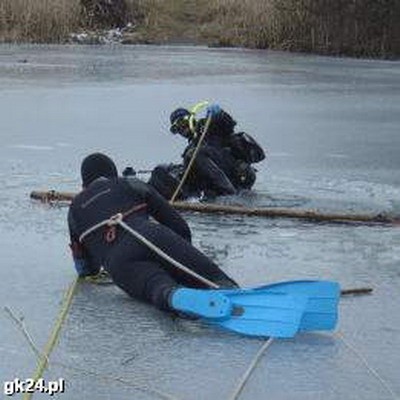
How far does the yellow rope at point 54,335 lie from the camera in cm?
436

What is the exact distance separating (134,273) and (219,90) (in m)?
13.6

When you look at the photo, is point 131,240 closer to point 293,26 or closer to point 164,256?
point 164,256

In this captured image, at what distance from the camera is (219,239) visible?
7195 mm

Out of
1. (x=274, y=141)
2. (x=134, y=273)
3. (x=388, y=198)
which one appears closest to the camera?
(x=134, y=273)

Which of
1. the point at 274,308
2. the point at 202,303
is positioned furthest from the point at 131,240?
the point at 274,308

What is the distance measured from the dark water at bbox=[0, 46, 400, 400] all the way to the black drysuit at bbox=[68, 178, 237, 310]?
6.0 inches

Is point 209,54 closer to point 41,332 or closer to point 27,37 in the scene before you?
point 27,37

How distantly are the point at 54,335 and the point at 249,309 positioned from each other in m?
0.90

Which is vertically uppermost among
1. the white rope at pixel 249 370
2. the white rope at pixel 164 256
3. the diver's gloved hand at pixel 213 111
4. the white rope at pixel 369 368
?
the diver's gloved hand at pixel 213 111

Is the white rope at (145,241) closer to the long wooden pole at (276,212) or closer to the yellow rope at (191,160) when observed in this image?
the long wooden pole at (276,212)

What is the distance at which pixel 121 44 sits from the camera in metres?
35.1

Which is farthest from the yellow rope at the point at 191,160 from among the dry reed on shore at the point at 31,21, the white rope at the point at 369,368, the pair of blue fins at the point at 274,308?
the dry reed on shore at the point at 31,21

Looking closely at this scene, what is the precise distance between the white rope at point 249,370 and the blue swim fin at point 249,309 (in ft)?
0.30

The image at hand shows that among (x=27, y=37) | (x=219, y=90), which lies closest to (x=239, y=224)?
(x=219, y=90)
